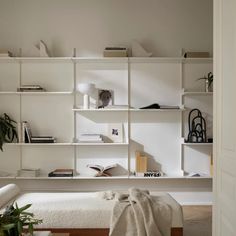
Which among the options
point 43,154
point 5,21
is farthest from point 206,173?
point 5,21

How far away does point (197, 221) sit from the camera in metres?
3.87

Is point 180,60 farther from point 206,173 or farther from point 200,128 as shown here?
point 206,173

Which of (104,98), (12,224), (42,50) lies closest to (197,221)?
(104,98)

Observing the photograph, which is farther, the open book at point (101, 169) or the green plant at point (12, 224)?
the open book at point (101, 169)

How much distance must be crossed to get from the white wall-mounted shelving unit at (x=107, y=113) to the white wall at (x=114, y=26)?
0.92 ft

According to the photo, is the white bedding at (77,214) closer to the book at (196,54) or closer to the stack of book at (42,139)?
the stack of book at (42,139)

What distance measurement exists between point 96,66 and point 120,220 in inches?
100

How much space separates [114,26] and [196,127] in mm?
1877

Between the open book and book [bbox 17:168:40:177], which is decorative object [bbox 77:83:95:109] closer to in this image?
the open book

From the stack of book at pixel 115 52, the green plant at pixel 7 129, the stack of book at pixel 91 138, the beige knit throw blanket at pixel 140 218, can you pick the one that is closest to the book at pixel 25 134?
the green plant at pixel 7 129

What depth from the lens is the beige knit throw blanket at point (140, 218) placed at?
2766mm

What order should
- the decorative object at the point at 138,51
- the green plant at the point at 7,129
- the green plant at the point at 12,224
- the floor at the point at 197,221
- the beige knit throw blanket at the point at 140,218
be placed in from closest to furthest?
the green plant at the point at 12,224
the beige knit throw blanket at the point at 140,218
the floor at the point at 197,221
the green plant at the point at 7,129
the decorative object at the point at 138,51

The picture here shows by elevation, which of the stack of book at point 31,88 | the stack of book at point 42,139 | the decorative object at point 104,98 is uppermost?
the stack of book at point 31,88

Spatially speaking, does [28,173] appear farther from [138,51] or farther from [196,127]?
[196,127]
